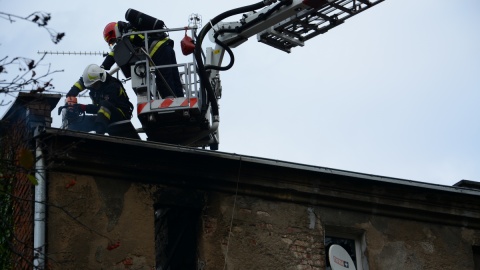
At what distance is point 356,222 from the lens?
636 inches

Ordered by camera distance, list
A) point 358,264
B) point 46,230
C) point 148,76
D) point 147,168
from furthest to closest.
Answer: point 148,76 → point 358,264 → point 147,168 → point 46,230

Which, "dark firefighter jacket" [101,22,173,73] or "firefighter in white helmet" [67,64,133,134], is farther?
"dark firefighter jacket" [101,22,173,73]

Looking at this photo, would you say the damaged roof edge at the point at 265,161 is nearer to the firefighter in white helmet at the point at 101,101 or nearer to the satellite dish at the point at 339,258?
the satellite dish at the point at 339,258

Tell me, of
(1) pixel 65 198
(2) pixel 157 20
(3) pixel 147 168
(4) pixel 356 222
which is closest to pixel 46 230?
(1) pixel 65 198

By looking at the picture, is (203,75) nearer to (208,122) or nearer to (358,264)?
(208,122)

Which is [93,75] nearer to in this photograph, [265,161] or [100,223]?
[265,161]

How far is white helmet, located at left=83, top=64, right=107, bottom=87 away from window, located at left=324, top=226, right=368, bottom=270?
5.16 meters

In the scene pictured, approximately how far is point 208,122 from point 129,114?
128 centimetres

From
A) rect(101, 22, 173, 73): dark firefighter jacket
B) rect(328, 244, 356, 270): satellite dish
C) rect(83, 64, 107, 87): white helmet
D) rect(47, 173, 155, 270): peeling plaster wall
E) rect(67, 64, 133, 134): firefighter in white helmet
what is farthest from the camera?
rect(83, 64, 107, 87): white helmet

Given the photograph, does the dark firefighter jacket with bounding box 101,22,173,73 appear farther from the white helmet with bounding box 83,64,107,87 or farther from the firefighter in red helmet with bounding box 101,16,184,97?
the white helmet with bounding box 83,64,107,87

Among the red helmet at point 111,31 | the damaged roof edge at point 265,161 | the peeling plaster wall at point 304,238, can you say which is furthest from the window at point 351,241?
the red helmet at point 111,31

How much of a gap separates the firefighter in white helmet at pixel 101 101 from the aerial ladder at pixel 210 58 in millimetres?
316

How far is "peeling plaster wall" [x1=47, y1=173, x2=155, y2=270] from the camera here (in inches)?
558

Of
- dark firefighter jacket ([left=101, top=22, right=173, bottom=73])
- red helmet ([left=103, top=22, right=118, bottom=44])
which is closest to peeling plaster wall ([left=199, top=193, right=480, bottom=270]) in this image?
dark firefighter jacket ([left=101, top=22, right=173, bottom=73])
